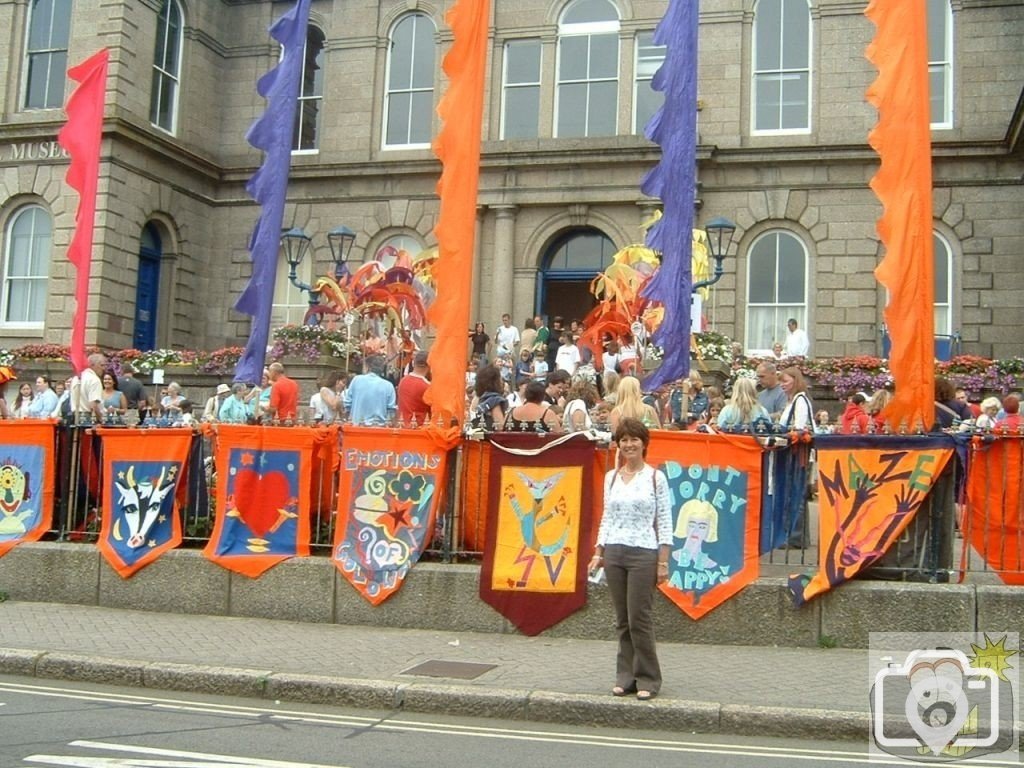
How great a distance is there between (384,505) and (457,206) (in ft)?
9.67

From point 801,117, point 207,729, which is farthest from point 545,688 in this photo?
point 801,117

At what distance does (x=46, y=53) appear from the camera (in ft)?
85.8

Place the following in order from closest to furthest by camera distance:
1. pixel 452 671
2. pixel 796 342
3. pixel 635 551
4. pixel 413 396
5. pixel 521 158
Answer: pixel 635 551, pixel 452 671, pixel 413 396, pixel 796 342, pixel 521 158

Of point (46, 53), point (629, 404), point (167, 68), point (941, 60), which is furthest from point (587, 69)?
point (629, 404)

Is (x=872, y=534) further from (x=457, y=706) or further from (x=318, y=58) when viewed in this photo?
(x=318, y=58)

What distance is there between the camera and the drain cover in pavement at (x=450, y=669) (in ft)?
26.5

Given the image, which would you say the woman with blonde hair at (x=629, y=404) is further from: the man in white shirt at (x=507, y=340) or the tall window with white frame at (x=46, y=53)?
the tall window with white frame at (x=46, y=53)

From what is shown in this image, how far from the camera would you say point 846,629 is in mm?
8820

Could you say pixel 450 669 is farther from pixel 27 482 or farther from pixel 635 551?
pixel 27 482

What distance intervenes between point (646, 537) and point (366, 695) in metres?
2.28

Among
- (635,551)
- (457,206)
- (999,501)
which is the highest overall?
(457,206)

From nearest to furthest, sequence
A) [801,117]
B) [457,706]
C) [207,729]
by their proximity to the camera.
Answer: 1. [207,729]
2. [457,706]
3. [801,117]

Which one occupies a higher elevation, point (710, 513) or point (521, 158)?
point (521, 158)

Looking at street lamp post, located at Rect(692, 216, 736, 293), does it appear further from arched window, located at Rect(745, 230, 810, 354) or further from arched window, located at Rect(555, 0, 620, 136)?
arched window, located at Rect(555, 0, 620, 136)
